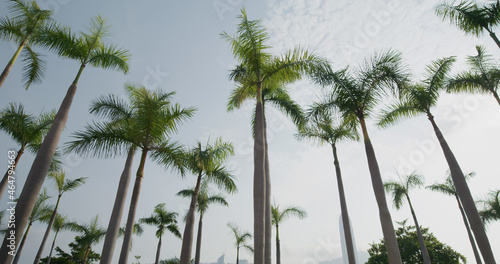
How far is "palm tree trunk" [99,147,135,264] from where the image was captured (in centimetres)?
857

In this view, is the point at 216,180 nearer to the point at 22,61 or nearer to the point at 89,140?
the point at 89,140

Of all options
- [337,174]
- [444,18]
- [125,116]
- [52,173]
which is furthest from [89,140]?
[444,18]

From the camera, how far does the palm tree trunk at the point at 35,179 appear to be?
256 inches

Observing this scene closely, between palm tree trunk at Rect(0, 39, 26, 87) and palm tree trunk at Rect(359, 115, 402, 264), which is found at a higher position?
palm tree trunk at Rect(0, 39, 26, 87)

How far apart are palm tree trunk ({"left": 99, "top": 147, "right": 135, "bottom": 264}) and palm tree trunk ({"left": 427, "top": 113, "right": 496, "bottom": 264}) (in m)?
12.2

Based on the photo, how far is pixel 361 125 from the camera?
1012 centimetres

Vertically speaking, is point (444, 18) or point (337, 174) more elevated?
point (444, 18)

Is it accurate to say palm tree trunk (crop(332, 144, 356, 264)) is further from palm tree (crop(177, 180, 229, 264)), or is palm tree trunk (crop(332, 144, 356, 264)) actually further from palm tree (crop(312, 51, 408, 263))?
palm tree (crop(177, 180, 229, 264))

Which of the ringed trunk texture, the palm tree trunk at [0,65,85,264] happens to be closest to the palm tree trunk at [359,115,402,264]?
the ringed trunk texture

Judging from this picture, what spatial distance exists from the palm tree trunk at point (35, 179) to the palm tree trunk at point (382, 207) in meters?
10.2

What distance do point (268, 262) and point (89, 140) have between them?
829 cm

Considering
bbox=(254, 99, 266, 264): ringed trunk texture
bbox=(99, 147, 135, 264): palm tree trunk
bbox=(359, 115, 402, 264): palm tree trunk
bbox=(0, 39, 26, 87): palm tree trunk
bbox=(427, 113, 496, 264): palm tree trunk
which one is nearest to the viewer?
bbox=(254, 99, 266, 264): ringed trunk texture

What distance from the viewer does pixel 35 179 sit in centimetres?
701

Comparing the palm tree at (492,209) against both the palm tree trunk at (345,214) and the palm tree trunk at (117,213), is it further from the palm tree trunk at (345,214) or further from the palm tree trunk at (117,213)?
the palm tree trunk at (117,213)
